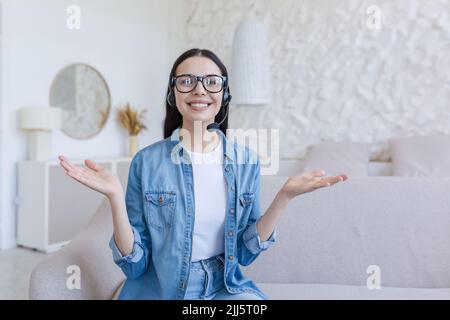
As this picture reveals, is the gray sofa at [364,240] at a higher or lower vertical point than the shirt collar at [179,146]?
lower

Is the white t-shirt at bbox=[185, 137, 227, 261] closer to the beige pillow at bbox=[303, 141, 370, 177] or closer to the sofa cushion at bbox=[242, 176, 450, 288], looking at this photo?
the sofa cushion at bbox=[242, 176, 450, 288]

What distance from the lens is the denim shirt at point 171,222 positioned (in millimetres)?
1133

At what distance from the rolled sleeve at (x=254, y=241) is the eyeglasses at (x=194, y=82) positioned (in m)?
0.40

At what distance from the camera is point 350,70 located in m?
3.85

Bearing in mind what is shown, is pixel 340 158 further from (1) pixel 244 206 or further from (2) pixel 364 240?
(1) pixel 244 206

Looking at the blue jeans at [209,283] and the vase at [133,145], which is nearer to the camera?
the blue jeans at [209,283]

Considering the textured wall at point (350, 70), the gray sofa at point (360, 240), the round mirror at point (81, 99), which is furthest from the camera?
the round mirror at point (81, 99)

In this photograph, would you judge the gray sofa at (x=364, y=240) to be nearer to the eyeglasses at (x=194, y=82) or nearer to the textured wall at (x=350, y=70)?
the eyeglasses at (x=194, y=82)

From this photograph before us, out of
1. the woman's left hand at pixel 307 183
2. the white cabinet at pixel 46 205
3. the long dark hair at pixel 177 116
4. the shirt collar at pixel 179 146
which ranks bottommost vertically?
the white cabinet at pixel 46 205

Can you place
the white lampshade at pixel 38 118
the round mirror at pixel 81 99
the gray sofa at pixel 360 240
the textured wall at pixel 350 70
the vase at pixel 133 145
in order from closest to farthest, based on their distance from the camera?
the gray sofa at pixel 360 240, the white lampshade at pixel 38 118, the textured wall at pixel 350 70, the round mirror at pixel 81 99, the vase at pixel 133 145

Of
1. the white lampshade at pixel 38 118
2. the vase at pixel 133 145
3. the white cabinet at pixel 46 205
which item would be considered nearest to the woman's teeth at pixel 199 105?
the white cabinet at pixel 46 205

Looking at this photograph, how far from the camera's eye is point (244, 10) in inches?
177

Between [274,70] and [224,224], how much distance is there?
131 inches
